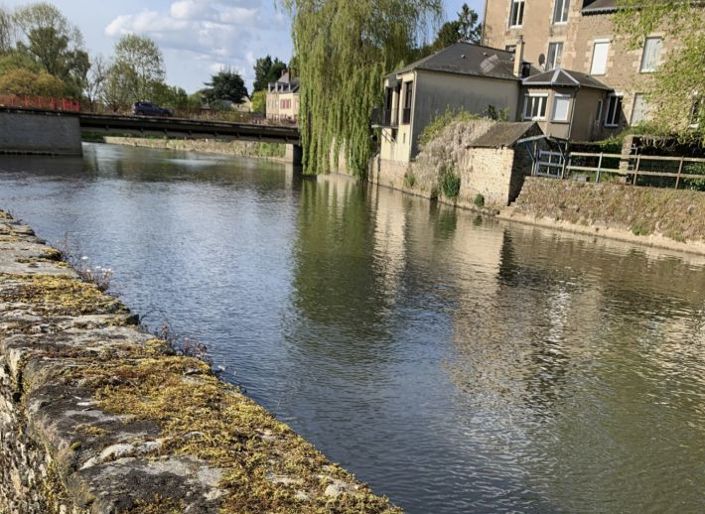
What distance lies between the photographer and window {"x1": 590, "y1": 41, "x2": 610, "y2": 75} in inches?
1299

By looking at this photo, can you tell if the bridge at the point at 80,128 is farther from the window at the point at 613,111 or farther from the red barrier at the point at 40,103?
the window at the point at 613,111

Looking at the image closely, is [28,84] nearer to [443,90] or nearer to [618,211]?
[443,90]

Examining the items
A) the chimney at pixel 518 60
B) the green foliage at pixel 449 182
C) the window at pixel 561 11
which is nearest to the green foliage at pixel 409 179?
the green foliage at pixel 449 182

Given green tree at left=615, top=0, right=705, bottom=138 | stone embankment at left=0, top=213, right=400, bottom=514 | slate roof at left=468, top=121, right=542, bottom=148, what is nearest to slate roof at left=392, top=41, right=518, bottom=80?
slate roof at left=468, top=121, right=542, bottom=148

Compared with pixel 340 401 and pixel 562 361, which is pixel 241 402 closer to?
pixel 340 401

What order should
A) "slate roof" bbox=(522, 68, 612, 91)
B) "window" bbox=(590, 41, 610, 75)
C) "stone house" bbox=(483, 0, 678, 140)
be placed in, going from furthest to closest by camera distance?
"window" bbox=(590, 41, 610, 75)
"slate roof" bbox=(522, 68, 612, 91)
"stone house" bbox=(483, 0, 678, 140)

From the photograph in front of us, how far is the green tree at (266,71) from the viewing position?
107000mm

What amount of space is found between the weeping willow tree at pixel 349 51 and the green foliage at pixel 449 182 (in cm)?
860

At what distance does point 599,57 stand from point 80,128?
40.7m

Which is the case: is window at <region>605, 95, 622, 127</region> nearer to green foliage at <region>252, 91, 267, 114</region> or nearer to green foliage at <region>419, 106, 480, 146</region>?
green foliage at <region>419, 106, 480, 146</region>

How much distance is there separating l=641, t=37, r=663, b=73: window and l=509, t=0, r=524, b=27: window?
32.5ft

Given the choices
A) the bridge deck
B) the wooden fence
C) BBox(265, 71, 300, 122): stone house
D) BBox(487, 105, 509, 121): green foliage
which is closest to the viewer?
the wooden fence

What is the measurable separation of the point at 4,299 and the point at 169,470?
2.62 meters

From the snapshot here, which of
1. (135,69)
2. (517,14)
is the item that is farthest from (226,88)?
(517,14)
